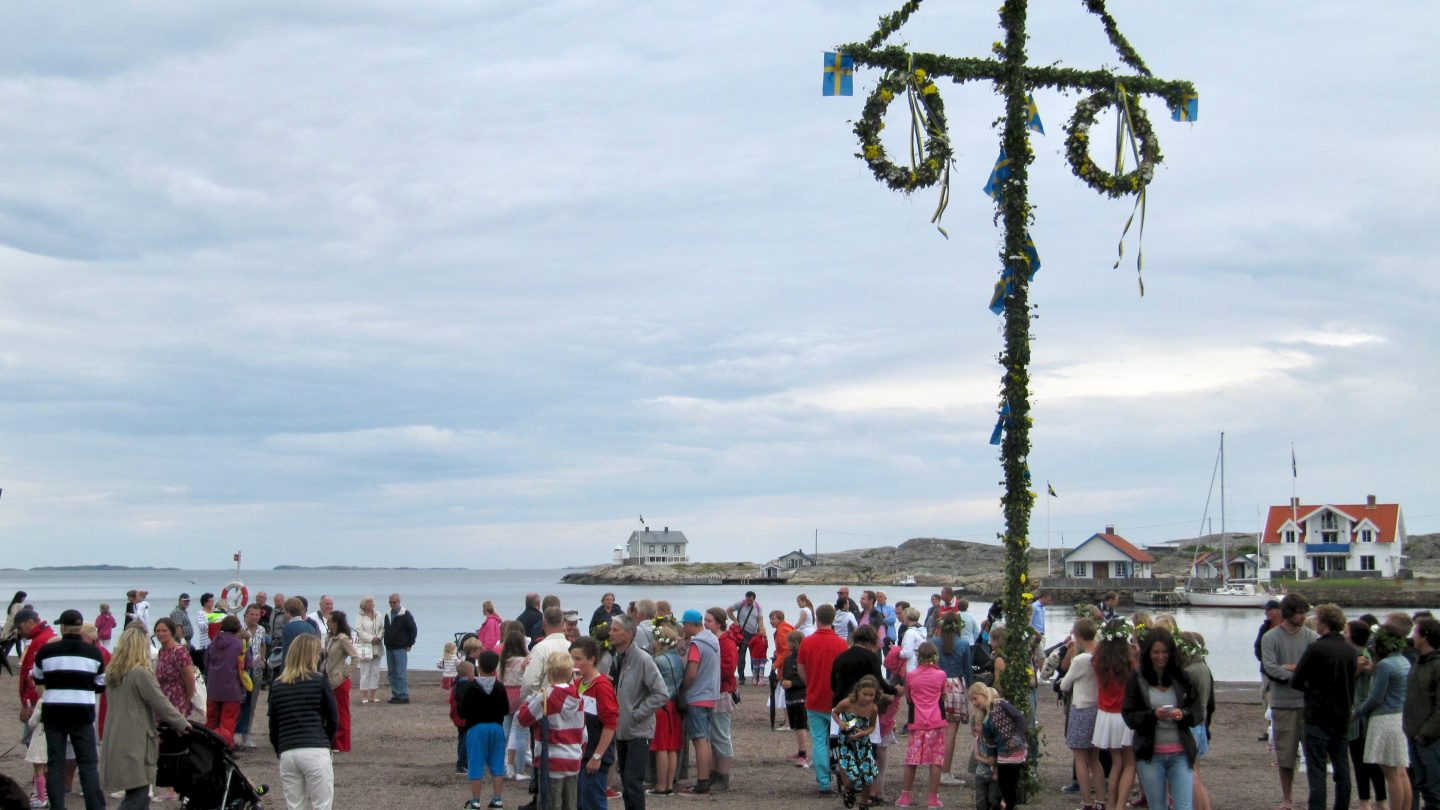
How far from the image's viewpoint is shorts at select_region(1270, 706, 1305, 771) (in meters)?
9.06

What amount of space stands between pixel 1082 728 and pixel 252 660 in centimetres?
980

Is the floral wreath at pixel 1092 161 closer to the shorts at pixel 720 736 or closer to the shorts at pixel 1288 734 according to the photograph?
the shorts at pixel 1288 734

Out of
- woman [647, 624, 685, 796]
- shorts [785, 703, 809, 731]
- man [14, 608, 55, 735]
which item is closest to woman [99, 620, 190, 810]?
man [14, 608, 55, 735]

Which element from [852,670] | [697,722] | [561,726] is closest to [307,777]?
[561,726]

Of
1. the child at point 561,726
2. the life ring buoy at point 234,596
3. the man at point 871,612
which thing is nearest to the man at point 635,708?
the child at point 561,726

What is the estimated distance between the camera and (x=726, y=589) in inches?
5118

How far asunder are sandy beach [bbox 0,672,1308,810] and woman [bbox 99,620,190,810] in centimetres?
199

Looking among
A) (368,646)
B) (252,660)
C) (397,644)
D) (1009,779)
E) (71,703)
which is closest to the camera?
(71,703)

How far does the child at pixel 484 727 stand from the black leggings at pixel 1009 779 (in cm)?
441

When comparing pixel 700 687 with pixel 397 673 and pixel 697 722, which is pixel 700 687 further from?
pixel 397 673

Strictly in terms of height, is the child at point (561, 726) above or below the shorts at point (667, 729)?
above

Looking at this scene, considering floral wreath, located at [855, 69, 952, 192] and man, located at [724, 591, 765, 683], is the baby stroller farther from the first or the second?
man, located at [724, 591, 765, 683]

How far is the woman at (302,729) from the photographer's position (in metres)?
7.81

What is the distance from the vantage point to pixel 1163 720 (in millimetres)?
7945
